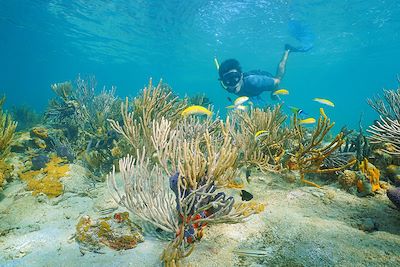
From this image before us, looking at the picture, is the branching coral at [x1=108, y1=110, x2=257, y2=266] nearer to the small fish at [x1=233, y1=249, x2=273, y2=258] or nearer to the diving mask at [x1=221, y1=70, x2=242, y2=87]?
the small fish at [x1=233, y1=249, x2=273, y2=258]

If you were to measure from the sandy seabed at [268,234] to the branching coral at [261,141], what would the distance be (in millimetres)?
451

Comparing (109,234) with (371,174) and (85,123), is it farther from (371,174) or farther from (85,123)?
Answer: (85,123)

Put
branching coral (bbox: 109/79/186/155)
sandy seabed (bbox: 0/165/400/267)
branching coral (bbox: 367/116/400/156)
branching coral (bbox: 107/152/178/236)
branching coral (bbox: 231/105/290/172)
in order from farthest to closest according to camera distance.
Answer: branching coral (bbox: 109/79/186/155) < branching coral (bbox: 231/105/290/172) < branching coral (bbox: 367/116/400/156) < branching coral (bbox: 107/152/178/236) < sandy seabed (bbox: 0/165/400/267)

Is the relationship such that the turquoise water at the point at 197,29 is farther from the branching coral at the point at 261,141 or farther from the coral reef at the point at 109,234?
the coral reef at the point at 109,234

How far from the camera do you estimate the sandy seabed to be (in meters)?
2.36

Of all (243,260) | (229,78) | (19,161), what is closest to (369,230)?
(243,260)

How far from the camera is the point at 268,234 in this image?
2.77 metres

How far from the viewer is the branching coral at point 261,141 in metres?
4.07

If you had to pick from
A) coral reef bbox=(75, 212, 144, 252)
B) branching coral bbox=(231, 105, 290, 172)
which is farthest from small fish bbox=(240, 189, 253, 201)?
coral reef bbox=(75, 212, 144, 252)

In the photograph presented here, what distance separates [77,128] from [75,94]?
1.45m

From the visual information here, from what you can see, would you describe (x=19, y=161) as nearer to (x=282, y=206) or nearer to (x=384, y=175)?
(x=282, y=206)

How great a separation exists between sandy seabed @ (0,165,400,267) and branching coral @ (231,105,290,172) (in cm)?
45

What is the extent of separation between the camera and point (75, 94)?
8.04m

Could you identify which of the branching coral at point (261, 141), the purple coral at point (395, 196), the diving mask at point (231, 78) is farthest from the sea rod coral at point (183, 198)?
the diving mask at point (231, 78)
